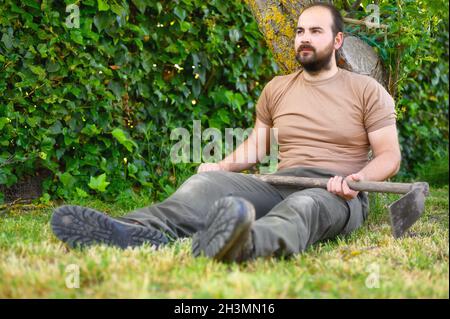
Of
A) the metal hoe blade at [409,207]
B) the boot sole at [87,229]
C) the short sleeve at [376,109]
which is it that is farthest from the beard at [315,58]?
the boot sole at [87,229]

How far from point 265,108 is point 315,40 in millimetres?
465

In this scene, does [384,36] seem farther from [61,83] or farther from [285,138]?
[61,83]

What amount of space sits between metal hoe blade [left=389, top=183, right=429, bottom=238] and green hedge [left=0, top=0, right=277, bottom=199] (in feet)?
6.69

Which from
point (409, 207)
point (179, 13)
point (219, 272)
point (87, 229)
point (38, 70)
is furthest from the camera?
point (179, 13)

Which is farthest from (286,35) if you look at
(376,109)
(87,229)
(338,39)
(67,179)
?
(87,229)

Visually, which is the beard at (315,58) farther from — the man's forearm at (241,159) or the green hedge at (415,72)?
the green hedge at (415,72)

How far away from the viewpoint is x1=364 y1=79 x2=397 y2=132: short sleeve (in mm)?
3143

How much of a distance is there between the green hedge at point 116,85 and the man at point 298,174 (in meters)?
1.25

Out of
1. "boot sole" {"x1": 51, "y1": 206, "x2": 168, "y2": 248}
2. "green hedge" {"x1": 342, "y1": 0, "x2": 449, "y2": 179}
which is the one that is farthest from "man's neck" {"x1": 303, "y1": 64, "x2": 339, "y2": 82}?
"boot sole" {"x1": 51, "y1": 206, "x2": 168, "y2": 248}

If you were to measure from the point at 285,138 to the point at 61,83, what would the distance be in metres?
1.58

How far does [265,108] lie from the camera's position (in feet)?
11.7

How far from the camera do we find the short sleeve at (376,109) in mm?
3143

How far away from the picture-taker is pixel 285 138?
3.38 meters

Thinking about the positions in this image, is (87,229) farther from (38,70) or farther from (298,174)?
(38,70)
